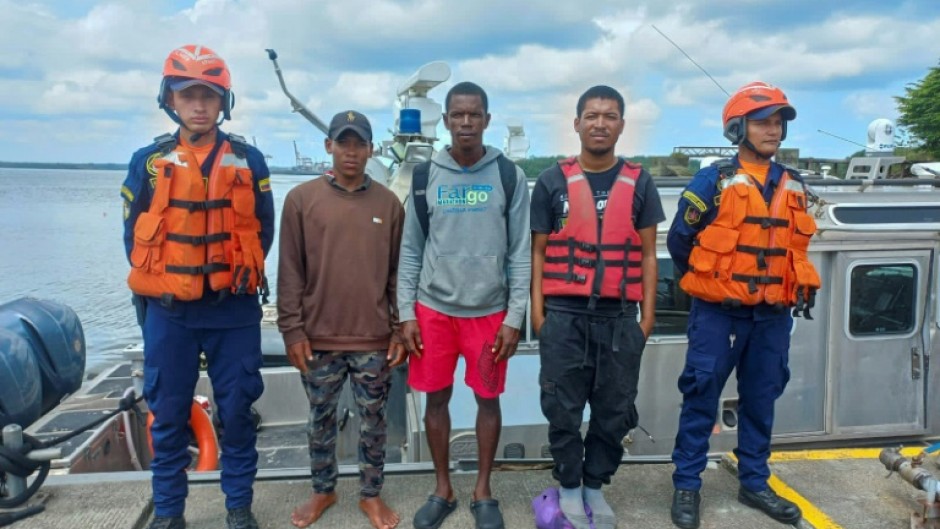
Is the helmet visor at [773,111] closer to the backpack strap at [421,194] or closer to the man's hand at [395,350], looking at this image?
the backpack strap at [421,194]

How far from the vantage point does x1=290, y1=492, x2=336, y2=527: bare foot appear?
3207mm

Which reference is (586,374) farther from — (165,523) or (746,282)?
(165,523)

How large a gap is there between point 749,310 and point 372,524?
2061 millimetres

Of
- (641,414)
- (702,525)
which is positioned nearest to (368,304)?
(702,525)

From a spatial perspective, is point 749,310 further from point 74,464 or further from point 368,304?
point 74,464

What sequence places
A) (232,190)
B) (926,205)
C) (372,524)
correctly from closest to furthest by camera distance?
(232,190), (372,524), (926,205)

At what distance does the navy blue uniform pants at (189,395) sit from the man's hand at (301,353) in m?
0.16

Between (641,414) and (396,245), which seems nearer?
(396,245)

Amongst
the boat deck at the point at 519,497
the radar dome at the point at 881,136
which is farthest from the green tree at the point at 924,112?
the boat deck at the point at 519,497

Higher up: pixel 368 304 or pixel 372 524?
pixel 368 304

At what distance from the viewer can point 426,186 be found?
10.4ft

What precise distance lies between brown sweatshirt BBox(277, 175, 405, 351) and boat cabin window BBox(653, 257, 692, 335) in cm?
307

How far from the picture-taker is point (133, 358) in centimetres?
806

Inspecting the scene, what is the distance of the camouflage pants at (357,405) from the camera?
3.20 metres
